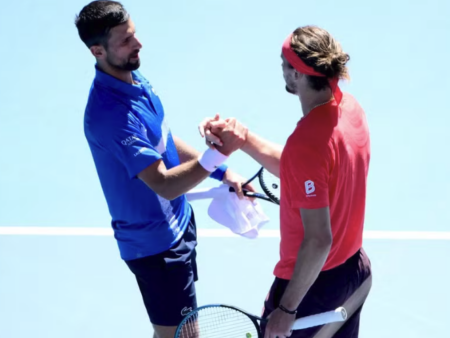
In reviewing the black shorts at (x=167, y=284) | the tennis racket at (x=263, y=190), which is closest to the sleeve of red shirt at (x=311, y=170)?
the black shorts at (x=167, y=284)

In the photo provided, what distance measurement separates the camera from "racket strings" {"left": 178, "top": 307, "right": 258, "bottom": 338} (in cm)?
325

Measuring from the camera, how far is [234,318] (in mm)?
3258

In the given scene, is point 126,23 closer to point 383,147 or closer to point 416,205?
point 416,205

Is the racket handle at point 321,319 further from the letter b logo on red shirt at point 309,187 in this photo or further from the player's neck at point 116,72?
the player's neck at point 116,72

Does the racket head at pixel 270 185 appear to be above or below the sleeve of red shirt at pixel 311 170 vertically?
below

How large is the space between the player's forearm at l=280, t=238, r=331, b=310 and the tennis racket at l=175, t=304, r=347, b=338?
0.25 metres

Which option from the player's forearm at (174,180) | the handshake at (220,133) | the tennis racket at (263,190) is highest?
the handshake at (220,133)

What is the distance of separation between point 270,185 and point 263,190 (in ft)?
0.18

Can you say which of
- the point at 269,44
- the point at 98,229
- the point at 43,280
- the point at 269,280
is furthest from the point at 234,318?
the point at 269,44

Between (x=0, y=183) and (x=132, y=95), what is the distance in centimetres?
337

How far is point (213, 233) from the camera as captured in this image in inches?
225

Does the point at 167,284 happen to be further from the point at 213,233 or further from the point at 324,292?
the point at 213,233

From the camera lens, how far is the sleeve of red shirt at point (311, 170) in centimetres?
283

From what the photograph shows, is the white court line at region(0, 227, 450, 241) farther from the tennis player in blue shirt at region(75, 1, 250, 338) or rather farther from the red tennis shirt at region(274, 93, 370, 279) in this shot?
the red tennis shirt at region(274, 93, 370, 279)
